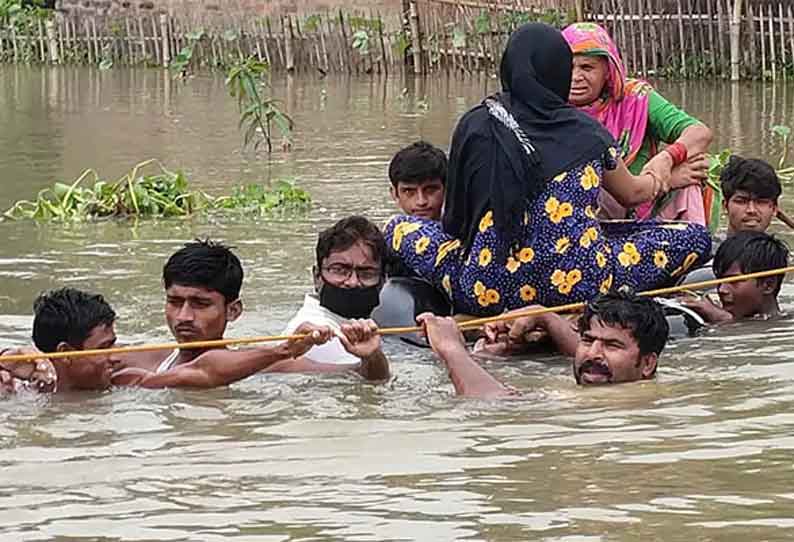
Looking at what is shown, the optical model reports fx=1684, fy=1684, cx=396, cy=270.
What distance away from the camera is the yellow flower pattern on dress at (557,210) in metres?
6.45

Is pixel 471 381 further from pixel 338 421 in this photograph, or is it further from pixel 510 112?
pixel 510 112

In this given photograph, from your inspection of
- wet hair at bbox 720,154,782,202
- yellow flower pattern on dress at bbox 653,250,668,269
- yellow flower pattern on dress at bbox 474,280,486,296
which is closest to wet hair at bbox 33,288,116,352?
yellow flower pattern on dress at bbox 474,280,486,296

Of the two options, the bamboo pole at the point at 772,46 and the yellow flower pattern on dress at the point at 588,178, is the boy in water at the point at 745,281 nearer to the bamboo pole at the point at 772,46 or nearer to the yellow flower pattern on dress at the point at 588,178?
the yellow flower pattern on dress at the point at 588,178

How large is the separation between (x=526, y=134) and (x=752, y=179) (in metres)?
1.64

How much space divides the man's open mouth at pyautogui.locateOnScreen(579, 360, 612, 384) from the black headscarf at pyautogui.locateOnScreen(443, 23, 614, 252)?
33.5 inches

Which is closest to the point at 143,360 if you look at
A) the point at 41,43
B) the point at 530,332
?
the point at 530,332

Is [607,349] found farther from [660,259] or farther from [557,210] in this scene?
[660,259]

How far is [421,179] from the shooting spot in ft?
23.9

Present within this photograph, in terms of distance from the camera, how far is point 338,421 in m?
5.37

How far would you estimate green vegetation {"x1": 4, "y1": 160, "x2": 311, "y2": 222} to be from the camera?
10695 mm

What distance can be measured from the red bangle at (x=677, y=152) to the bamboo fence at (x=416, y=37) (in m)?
13.1

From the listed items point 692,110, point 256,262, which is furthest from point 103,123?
point 256,262

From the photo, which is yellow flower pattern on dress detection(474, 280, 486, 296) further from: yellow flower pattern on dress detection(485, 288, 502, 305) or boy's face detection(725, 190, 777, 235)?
boy's face detection(725, 190, 777, 235)

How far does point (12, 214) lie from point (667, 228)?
5.13 meters
